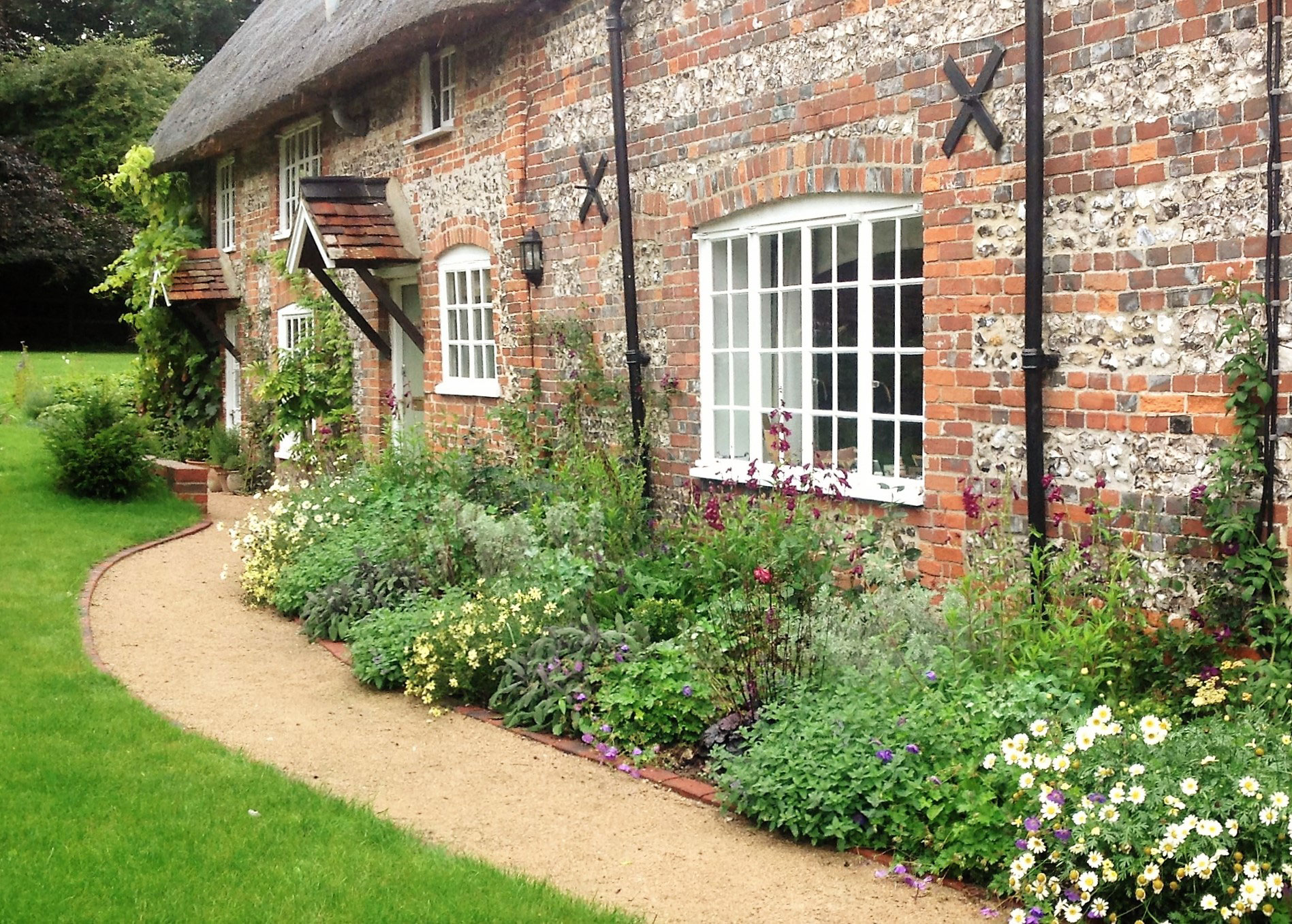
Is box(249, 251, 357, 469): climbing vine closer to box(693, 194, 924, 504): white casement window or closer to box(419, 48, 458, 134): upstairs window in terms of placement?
box(419, 48, 458, 134): upstairs window

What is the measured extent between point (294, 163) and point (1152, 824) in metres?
13.7

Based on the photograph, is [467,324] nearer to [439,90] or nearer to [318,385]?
[439,90]

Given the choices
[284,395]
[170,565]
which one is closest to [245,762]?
[170,565]

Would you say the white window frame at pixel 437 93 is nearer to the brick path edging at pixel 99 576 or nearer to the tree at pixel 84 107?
the brick path edging at pixel 99 576

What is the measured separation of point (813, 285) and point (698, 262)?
3.88 feet

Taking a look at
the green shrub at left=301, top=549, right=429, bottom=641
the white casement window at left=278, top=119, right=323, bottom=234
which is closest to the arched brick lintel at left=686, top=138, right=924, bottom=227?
the green shrub at left=301, top=549, right=429, bottom=641

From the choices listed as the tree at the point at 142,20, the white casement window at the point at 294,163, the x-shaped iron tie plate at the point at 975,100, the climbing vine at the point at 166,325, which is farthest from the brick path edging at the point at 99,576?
the tree at the point at 142,20

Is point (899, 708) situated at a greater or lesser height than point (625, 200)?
lesser

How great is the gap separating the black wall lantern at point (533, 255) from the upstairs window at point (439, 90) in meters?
1.98

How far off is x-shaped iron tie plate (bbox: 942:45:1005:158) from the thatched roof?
4.49m

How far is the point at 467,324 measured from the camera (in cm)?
1154

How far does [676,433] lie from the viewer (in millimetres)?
8625

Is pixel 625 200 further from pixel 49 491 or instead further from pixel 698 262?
pixel 49 491

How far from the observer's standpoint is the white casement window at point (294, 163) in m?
14.6
